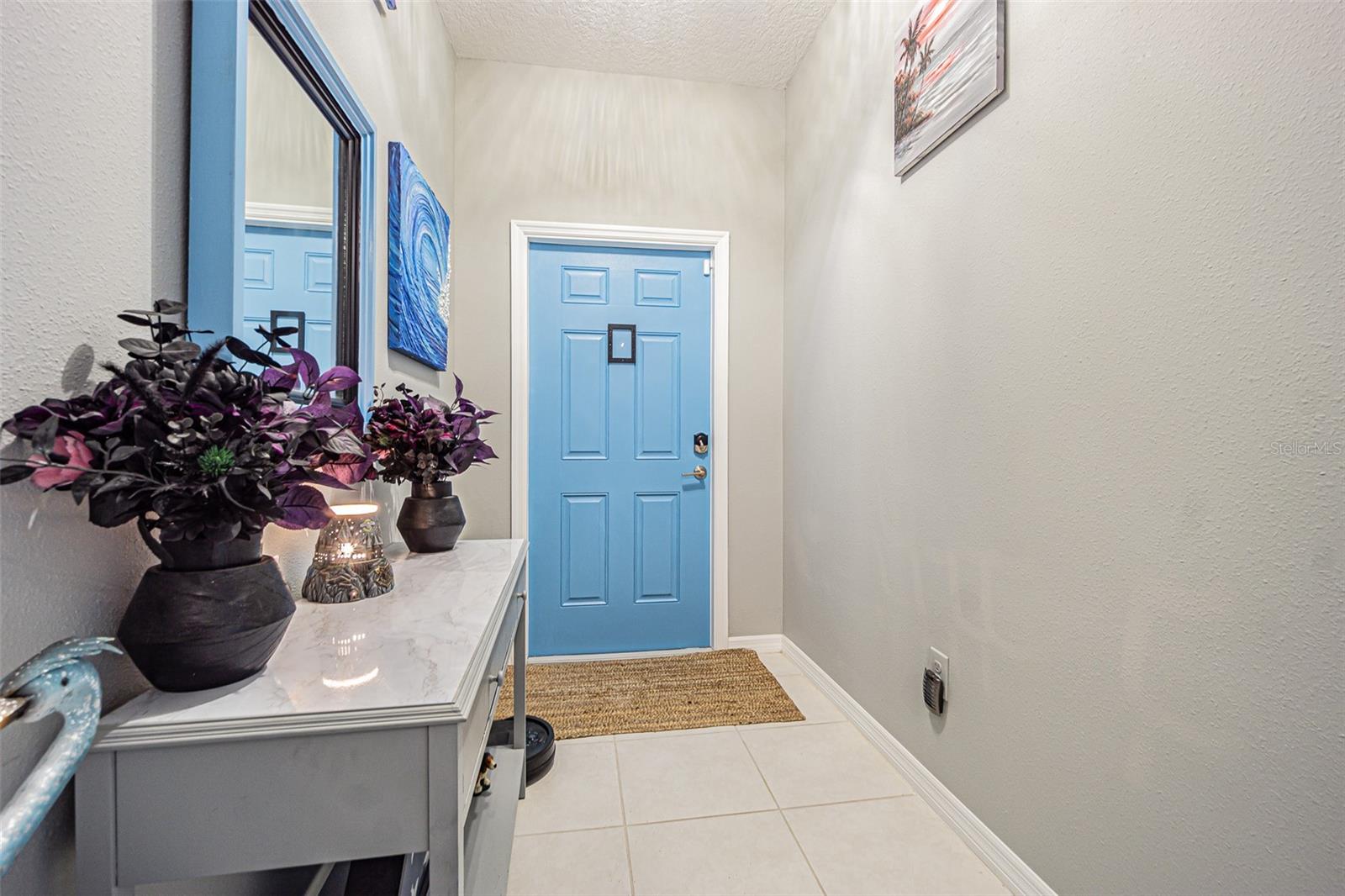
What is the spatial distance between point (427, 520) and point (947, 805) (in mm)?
1544

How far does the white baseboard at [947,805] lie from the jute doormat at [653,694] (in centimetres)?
19

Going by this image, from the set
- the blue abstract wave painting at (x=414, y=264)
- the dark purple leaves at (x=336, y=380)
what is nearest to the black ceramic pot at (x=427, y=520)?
the blue abstract wave painting at (x=414, y=264)

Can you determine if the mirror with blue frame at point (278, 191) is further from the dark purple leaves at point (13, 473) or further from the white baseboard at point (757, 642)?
the white baseboard at point (757, 642)

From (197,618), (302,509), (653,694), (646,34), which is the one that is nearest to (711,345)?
(646,34)

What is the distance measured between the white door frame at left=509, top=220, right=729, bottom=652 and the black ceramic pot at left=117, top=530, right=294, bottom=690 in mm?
1960

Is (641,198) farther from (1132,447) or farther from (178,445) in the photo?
(178,445)

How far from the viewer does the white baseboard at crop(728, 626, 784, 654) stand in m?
2.81

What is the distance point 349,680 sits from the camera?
0.71 metres

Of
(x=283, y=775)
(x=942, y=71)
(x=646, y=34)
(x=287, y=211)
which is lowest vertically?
(x=283, y=775)

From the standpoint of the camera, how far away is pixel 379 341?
160 centimetres

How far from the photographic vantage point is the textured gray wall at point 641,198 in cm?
262

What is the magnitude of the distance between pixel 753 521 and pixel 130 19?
2521mm

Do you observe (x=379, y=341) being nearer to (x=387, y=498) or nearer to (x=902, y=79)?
(x=387, y=498)

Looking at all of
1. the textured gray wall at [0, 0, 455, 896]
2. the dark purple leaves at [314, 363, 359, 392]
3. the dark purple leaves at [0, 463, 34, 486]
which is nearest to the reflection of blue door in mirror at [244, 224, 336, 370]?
the textured gray wall at [0, 0, 455, 896]
